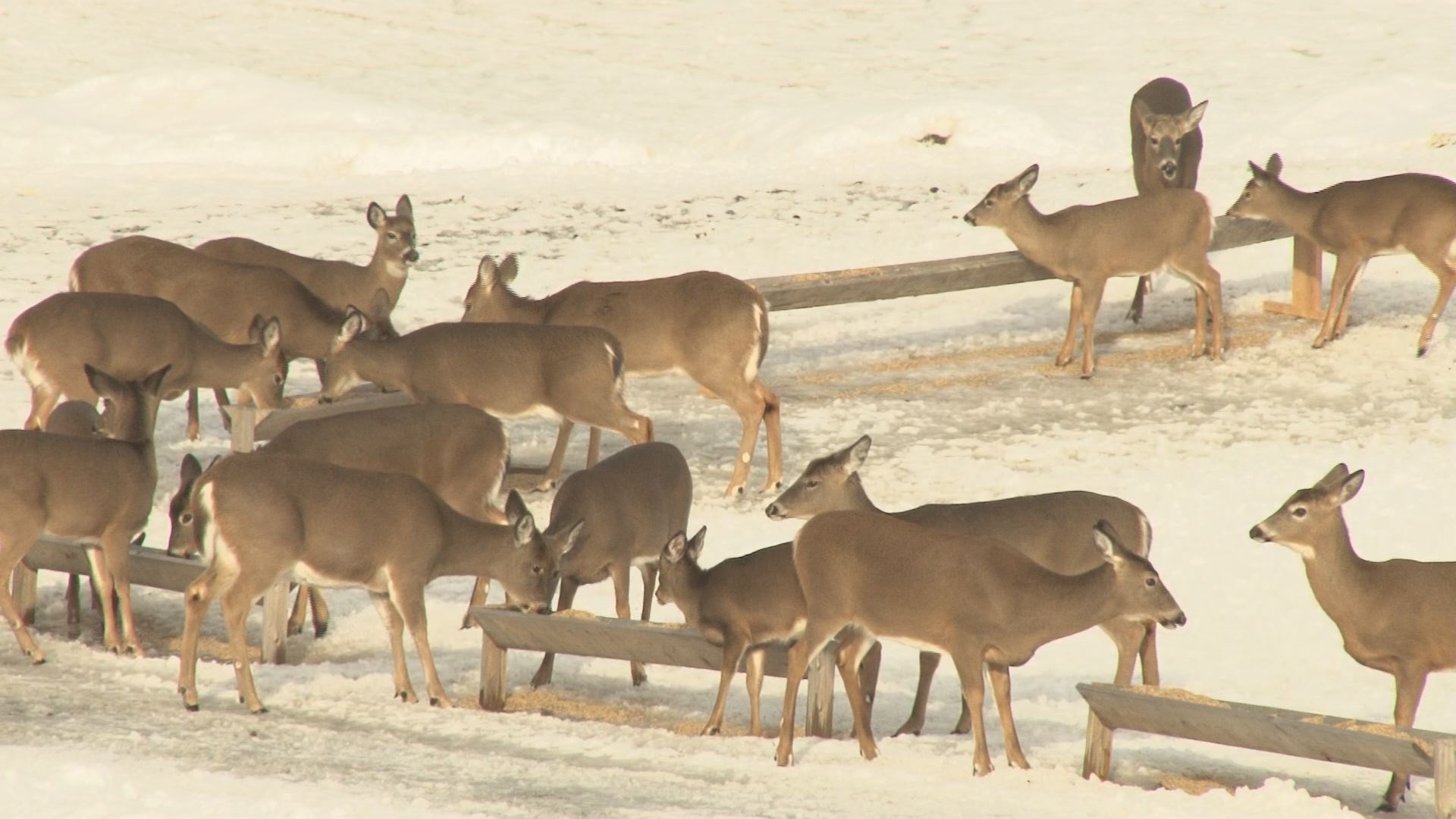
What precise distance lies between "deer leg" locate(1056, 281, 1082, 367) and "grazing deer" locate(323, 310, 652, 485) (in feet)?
15.0

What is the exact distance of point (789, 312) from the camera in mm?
19406

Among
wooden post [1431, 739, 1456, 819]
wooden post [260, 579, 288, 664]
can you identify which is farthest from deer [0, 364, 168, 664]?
wooden post [1431, 739, 1456, 819]

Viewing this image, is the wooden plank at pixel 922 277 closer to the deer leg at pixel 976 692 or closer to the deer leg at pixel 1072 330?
the deer leg at pixel 1072 330

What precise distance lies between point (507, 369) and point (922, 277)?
4.39 m

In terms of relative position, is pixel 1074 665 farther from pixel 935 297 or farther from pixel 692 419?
pixel 935 297

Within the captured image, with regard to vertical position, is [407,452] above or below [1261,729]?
above

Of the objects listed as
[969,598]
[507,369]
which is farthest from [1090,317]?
[969,598]

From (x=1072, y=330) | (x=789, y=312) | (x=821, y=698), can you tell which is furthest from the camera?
(x=789, y=312)

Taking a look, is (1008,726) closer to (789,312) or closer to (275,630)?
(275,630)

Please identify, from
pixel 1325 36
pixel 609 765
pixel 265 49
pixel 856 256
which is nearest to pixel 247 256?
pixel 856 256

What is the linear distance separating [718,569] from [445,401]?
11.7ft

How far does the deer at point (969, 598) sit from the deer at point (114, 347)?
570 centimetres

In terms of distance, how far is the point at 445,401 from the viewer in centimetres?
1324

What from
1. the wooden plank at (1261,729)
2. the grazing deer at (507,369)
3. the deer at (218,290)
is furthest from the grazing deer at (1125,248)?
the wooden plank at (1261,729)
